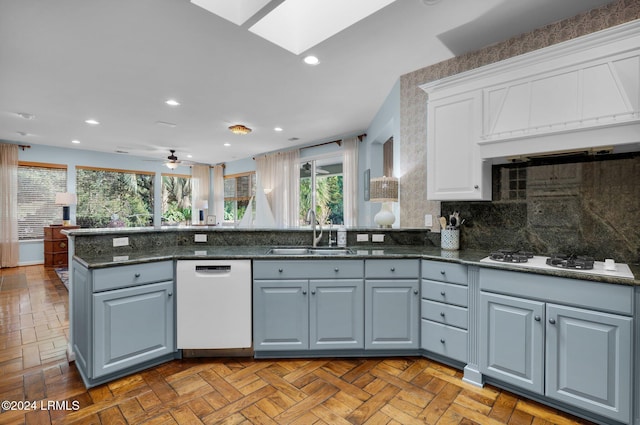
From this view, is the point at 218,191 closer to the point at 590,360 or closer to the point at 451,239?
the point at 451,239

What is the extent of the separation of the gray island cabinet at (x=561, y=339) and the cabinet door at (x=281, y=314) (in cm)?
127

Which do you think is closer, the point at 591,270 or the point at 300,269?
the point at 591,270

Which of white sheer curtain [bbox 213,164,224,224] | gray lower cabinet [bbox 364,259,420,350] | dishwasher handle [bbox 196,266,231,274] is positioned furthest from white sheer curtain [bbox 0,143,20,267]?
gray lower cabinet [bbox 364,259,420,350]

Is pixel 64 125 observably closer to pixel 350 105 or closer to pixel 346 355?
pixel 350 105

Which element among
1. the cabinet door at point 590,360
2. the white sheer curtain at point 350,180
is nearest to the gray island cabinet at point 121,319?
the cabinet door at point 590,360

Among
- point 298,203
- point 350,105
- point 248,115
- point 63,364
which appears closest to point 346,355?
point 63,364

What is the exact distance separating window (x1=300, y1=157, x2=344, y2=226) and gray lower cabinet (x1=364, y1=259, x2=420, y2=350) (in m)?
3.88

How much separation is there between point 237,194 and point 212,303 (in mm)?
6872

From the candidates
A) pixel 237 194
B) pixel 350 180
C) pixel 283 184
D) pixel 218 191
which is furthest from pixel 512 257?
pixel 218 191

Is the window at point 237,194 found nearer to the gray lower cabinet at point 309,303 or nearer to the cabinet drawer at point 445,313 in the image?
the gray lower cabinet at point 309,303

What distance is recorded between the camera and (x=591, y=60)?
182 centimetres

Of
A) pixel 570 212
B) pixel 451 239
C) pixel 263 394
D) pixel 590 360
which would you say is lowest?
pixel 263 394

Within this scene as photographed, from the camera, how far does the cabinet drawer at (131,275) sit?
199 cm

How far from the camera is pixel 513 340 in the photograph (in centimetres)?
189
